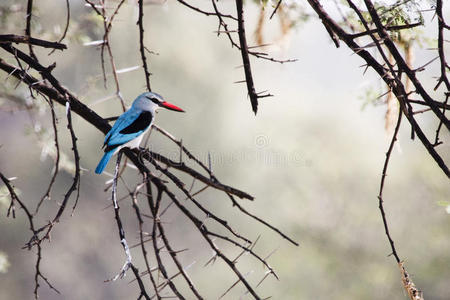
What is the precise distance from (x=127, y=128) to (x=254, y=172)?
14.5 m

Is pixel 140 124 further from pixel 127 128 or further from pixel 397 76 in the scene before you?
pixel 397 76

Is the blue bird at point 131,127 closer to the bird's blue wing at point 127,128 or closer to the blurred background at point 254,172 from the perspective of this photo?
the bird's blue wing at point 127,128

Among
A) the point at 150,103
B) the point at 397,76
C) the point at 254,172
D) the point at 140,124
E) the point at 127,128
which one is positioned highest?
the point at 254,172

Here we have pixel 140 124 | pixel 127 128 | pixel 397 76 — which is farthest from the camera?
pixel 140 124

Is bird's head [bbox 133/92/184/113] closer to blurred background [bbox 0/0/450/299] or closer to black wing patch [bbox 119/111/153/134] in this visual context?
black wing patch [bbox 119/111/153/134]

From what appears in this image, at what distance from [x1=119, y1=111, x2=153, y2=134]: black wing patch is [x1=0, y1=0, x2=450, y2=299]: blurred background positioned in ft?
28.1

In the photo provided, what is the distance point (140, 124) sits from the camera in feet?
10.8

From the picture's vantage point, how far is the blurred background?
12141 millimetres

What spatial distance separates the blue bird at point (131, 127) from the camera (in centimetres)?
298

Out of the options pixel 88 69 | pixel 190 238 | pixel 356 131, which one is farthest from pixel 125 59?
pixel 356 131

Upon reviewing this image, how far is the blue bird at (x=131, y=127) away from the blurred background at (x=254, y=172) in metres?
8.43

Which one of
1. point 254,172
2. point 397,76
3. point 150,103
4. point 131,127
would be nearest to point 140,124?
point 131,127

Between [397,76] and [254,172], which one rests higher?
[254,172]

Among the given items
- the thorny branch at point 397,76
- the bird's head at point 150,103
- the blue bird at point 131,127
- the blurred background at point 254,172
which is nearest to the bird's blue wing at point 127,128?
the blue bird at point 131,127
